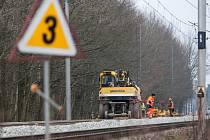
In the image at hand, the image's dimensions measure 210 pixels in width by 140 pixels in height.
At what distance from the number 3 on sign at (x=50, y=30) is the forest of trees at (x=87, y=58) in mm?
23489

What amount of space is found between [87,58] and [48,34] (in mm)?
35968

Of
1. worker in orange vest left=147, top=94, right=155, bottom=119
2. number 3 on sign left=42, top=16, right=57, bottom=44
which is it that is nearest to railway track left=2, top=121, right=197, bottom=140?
number 3 on sign left=42, top=16, right=57, bottom=44

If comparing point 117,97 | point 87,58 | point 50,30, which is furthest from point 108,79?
point 50,30

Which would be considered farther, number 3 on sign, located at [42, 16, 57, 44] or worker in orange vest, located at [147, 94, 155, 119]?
worker in orange vest, located at [147, 94, 155, 119]

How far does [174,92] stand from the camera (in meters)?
80.0

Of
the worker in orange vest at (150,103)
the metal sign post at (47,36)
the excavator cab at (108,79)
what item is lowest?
the worker in orange vest at (150,103)

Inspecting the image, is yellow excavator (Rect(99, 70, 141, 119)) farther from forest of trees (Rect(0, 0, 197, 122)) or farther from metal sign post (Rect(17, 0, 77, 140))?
metal sign post (Rect(17, 0, 77, 140))

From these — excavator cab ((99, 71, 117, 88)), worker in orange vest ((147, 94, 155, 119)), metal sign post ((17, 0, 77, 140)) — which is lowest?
worker in orange vest ((147, 94, 155, 119))

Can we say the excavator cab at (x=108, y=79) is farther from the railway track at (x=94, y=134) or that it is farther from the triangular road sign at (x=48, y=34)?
the triangular road sign at (x=48, y=34)

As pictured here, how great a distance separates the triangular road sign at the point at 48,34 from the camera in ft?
17.4

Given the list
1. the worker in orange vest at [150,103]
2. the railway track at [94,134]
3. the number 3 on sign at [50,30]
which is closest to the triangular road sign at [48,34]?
the number 3 on sign at [50,30]

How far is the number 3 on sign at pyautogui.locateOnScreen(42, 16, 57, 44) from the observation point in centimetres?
535

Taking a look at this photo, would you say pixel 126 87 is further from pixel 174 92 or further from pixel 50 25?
pixel 174 92

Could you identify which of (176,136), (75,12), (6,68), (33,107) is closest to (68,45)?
(176,136)
